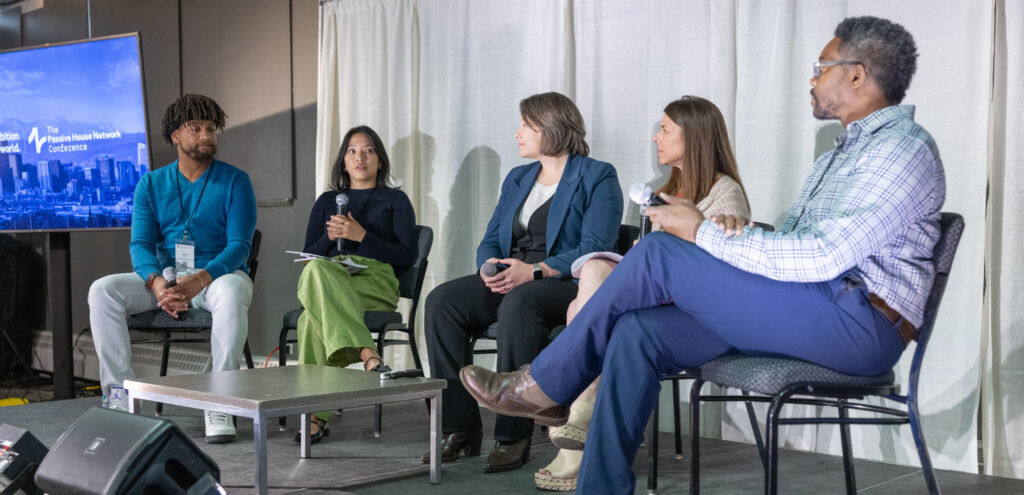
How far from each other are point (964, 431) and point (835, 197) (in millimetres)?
1313

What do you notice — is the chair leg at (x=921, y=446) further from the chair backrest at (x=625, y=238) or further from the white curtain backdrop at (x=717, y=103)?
the chair backrest at (x=625, y=238)

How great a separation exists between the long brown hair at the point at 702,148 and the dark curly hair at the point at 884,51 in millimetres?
793

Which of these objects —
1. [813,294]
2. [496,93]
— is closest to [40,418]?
[496,93]

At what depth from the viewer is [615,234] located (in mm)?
2998

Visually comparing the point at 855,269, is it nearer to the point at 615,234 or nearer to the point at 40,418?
the point at 615,234

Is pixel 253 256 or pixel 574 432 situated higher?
pixel 253 256

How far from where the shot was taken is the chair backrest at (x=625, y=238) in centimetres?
314

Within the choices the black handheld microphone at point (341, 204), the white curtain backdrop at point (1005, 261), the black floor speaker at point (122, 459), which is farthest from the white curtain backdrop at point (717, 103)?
the black floor speaker at point (122, 459)

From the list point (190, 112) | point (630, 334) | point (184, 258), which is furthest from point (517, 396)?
point (190, 112)

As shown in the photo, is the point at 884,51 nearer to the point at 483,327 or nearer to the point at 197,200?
the point at 483,327

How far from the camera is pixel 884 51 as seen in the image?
187 cm

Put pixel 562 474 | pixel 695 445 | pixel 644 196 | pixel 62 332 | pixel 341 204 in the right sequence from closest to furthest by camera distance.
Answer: pixel 644 196 < pixel 695 445 < pixel 562 474 < pixel 341 204 < pixel 62 332

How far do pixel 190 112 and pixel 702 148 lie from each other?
2.14m

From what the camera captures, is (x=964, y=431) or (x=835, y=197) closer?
(x=835, y=197)
